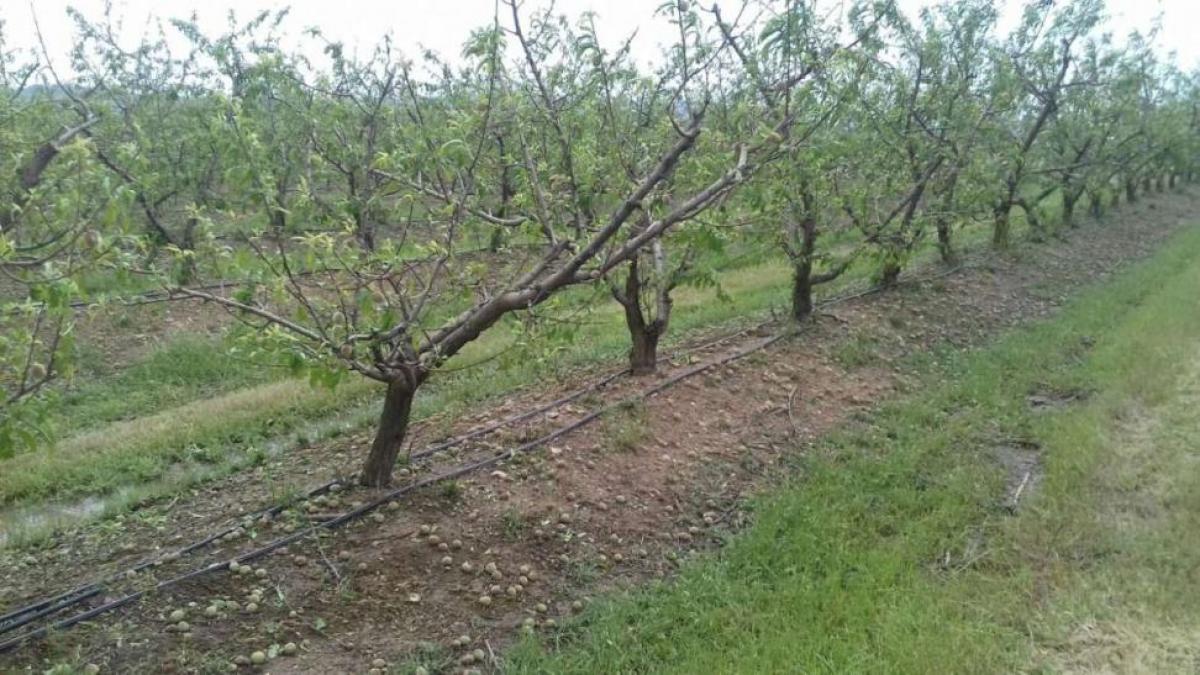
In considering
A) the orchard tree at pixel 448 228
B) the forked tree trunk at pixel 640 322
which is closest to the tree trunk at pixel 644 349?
the forked tree trunk at pixel 640 322

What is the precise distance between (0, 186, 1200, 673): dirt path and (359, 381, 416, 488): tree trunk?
0.39 ft

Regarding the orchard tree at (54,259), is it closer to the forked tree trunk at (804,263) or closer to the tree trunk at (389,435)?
the tree trunk at (389,435)

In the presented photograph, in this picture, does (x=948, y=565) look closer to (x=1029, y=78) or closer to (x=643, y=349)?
(x=643, y=349)

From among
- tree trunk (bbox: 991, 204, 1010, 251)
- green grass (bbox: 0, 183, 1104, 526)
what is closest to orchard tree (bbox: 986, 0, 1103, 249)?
tree trunk (bbox: 991, 204, 1010, 251)

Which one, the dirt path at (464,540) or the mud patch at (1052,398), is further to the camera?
the mud patch at (1052,398)

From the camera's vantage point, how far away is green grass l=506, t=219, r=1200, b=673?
4051mm

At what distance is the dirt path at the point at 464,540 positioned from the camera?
3.97 m

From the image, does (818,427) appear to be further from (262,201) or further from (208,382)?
(208,382)

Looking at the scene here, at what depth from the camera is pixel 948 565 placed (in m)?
4.89

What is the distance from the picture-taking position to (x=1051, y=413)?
24.3 feet

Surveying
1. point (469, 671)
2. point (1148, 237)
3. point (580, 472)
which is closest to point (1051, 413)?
point (580, 472)

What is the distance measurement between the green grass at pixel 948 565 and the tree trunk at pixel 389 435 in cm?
161

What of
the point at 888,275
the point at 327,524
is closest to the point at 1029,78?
the point at 888,275

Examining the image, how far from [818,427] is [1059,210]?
66.7 ft
